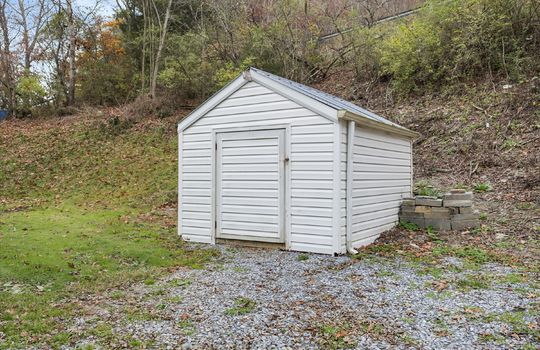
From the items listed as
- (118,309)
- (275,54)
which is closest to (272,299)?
(118,309)

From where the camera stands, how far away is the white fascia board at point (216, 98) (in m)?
6.38

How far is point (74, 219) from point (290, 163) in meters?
5.05

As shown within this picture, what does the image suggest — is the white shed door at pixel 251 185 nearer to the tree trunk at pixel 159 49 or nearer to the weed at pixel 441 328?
the weed at pixel 441 328

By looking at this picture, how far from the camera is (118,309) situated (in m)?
3.62

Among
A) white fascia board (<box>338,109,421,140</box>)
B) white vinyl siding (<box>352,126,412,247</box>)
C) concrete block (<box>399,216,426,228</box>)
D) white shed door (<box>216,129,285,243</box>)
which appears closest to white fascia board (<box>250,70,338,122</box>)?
white fascia board (<box>338,109,421,140</box>)

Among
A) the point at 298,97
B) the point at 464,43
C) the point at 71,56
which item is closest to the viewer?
the point at 298,97

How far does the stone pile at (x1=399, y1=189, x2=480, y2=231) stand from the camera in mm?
6816

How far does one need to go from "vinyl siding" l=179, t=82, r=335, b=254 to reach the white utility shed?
14 mm

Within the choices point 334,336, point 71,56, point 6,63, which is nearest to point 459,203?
point 334,336

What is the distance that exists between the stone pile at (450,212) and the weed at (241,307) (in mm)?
4400

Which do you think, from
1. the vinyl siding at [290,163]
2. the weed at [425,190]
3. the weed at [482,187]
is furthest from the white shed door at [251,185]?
the weed at [482,187]

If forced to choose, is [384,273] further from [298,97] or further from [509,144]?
[509,144]

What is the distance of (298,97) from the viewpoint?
19.2ft

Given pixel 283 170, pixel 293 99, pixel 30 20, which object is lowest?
pixel 283 170
